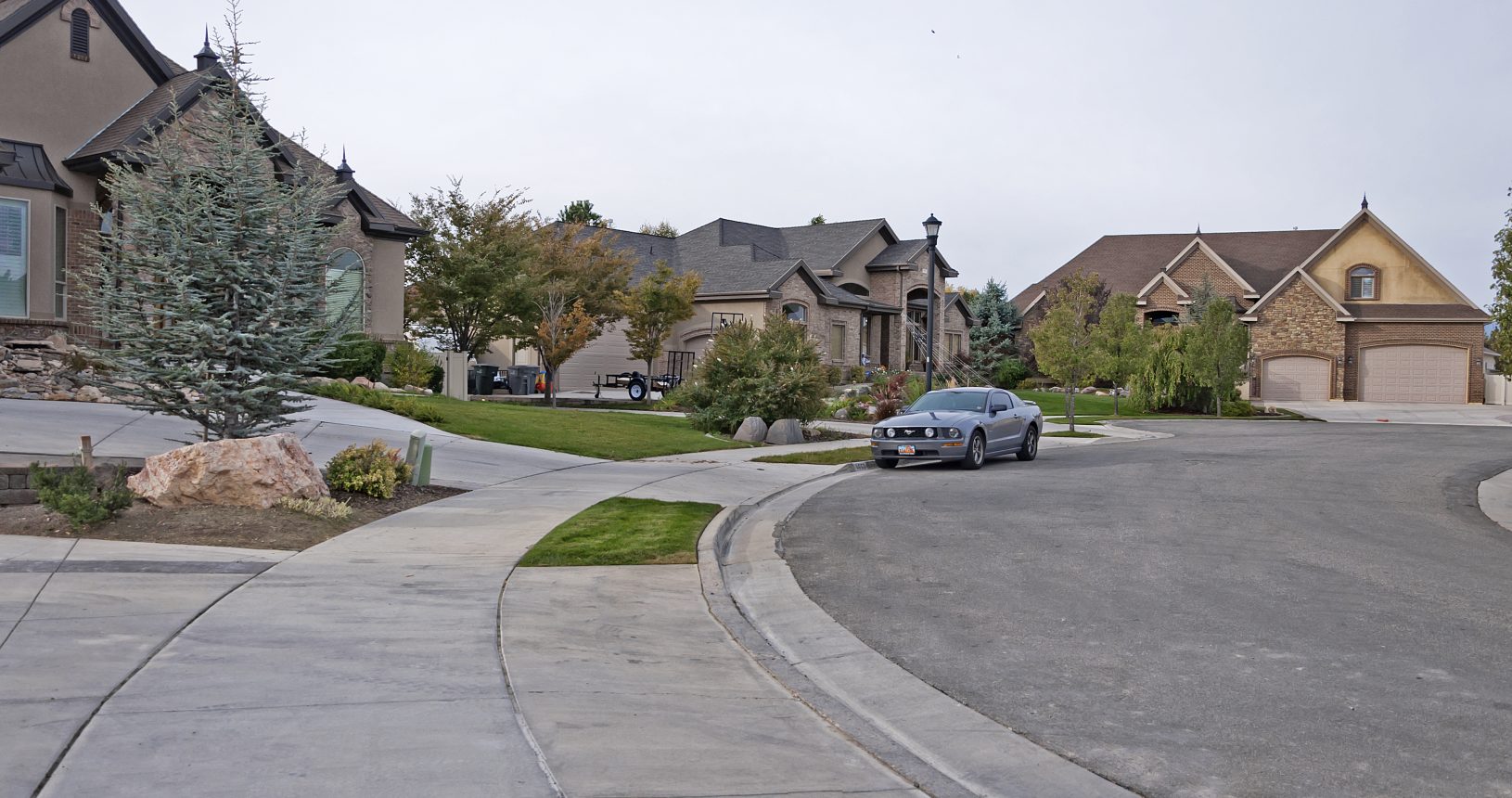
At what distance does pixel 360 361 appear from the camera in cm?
2588

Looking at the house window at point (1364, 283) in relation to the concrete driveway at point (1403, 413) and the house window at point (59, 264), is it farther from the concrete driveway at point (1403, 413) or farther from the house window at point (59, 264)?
the house window at point (59, 264)

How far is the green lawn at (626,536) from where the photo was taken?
32.9 feet

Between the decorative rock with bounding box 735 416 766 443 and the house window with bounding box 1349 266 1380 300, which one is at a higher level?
the house window with bounding box 1349 266 1380 300

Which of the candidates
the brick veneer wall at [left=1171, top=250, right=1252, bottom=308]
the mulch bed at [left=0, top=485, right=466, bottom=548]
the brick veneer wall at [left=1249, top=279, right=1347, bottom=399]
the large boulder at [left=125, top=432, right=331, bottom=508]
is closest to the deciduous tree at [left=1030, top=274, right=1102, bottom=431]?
the brick veneer wall at [left=1249, top=279, right=1347, bottom=399]

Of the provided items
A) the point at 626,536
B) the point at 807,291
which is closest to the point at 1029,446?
the point at 626,536

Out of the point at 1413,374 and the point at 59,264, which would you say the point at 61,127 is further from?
the point at 1413,374

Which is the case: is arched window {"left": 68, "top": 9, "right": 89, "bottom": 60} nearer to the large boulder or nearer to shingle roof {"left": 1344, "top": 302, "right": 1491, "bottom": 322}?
the large boulder

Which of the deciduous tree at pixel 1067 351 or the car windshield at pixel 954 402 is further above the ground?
the deciduous tree at pixel 1067 351

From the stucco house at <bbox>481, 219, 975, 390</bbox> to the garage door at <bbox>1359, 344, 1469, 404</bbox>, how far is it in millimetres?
17358

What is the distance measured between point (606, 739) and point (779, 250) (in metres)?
47.9

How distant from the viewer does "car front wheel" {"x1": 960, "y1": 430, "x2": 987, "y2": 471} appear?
66.7 feet

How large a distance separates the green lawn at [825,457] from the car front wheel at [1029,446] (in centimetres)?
294

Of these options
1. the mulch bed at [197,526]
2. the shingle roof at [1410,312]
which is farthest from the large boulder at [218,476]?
the shingle roof at [1410,312]

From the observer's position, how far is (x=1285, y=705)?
6078mm
